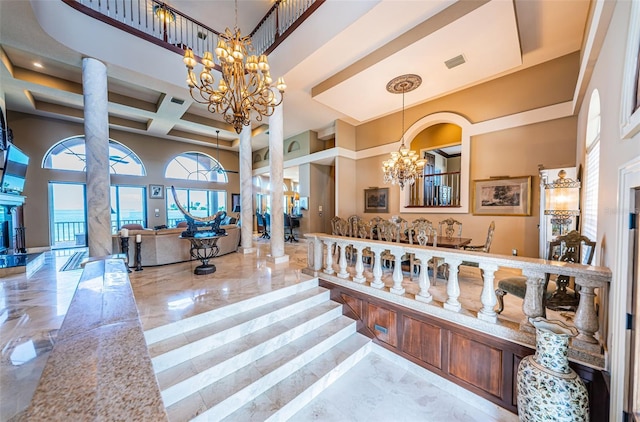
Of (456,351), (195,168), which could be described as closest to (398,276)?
(456,351)

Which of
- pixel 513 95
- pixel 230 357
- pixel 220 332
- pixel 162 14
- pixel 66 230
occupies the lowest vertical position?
pixel 230 357

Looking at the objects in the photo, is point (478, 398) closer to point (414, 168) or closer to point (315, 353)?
point (315, 353)

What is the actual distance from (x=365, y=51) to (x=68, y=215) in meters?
10.00

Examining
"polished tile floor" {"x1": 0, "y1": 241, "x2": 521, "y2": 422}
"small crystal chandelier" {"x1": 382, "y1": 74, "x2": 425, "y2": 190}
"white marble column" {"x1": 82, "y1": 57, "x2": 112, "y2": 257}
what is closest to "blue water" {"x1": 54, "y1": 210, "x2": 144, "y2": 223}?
"polished tile floor" {"x1": 0, "y1": 241, "x2": 521, "y2": 422}

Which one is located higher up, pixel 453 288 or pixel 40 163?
pixel 40 163

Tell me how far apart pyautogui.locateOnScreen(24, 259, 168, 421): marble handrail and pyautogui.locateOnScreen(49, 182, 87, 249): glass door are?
905 centimetres

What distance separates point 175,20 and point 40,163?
5935 mm

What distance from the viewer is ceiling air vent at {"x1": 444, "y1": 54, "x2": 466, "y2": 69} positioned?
3861 millimetres

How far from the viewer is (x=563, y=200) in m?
3.57

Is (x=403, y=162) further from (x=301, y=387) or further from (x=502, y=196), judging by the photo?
(x=301, y=387)

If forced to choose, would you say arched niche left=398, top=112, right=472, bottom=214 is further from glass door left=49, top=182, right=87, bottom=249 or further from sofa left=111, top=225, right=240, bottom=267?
glass door left=49, top=182, right=87, bottom=249

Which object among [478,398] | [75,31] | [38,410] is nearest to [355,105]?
[75,31]

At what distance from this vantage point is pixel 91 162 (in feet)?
12.3

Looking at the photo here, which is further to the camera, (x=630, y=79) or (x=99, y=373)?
(x=630, y=79)
